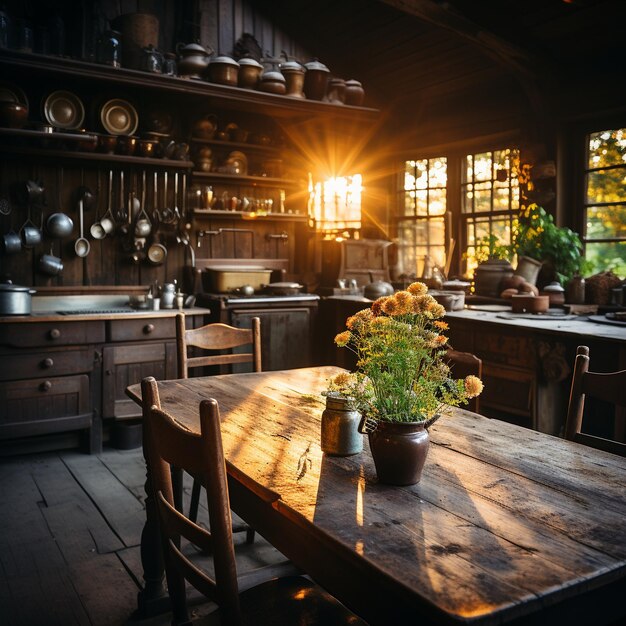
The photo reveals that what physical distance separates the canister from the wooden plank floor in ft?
3.82

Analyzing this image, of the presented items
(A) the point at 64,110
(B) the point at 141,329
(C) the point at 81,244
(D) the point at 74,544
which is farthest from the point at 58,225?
(D) the point at 74,544

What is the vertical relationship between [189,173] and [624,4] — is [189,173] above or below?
below

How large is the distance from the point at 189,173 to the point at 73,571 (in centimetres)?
353

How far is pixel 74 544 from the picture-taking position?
9.39ft

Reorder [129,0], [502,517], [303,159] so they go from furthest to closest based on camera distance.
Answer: [303,159], [129,0], [502,517]

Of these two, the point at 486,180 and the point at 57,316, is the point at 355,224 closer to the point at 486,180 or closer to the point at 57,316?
the point at 486,180

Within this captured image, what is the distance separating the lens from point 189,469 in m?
1.26

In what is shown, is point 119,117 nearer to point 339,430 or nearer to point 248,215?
point 248,215

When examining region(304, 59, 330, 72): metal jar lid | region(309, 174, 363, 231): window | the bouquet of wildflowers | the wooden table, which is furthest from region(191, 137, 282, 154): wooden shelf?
the bouquet of wildflowers

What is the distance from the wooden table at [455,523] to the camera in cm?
100

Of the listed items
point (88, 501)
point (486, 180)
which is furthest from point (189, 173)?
point (88, 501)

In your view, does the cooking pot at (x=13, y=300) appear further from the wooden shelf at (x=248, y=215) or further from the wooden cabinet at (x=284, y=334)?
the wooden shelf at (x=248, y=215)

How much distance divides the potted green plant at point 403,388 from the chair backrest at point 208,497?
279 mm

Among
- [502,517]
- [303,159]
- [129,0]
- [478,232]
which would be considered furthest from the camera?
[303,159]
